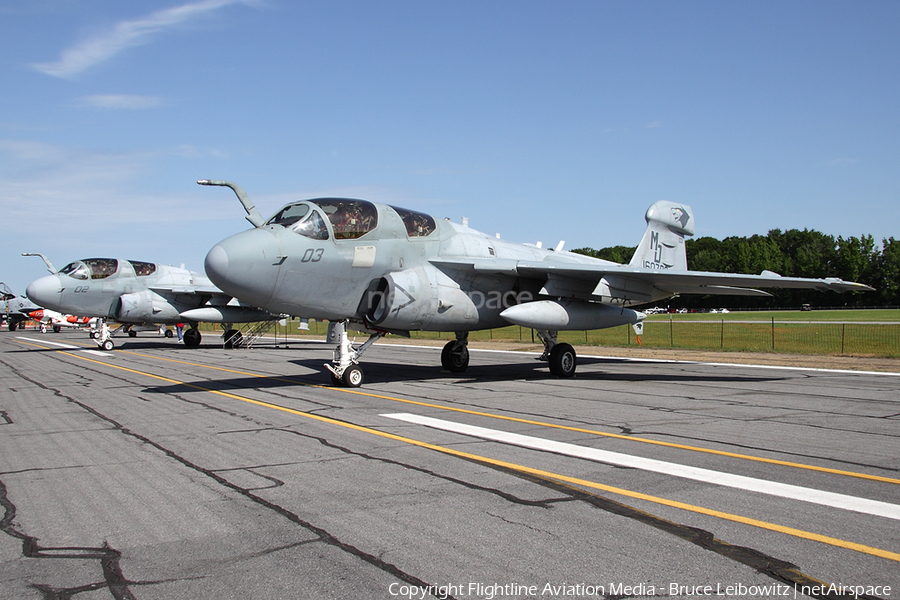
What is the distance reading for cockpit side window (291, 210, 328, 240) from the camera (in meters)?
12.1

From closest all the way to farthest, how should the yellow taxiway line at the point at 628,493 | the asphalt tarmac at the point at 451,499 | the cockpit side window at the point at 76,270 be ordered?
the asphalt tarmac at the point at 451,499, the yellow taxiway line at the point at 628,493, the cockpit side window at the point at 76,270

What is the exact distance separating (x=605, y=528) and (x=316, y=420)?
226 inches

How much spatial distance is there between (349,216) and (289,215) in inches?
47.5

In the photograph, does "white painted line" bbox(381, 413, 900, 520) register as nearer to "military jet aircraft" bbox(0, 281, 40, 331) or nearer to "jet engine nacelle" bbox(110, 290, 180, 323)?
"jet engine nacelle" bbox(110, 290, 180, 323)

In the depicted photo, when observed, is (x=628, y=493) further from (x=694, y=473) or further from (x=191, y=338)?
(x=191, y=338)

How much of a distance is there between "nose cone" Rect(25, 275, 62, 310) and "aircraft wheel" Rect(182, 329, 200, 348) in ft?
20.8

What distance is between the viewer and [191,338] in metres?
31.9

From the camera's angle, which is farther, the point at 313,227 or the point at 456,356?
the point at 456,356

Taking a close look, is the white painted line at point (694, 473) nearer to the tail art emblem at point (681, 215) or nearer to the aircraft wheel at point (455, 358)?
the aircraft wheel at point (455, 358)

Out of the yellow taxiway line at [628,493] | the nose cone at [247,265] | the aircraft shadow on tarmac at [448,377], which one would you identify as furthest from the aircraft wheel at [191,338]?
the yellow taxiway line at [628,493]

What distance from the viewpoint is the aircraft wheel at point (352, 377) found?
44.1 ft

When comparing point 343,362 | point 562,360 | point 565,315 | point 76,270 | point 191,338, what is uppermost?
point 76,270

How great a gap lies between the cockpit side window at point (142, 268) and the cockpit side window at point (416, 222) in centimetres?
1997

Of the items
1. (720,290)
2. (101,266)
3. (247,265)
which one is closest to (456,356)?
(247,265)
